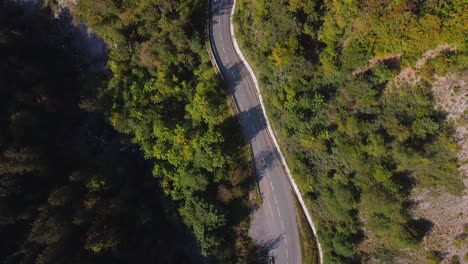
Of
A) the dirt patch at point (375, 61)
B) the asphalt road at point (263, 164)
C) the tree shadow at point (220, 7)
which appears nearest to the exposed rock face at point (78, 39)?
the tree shadow at point (220, 7)

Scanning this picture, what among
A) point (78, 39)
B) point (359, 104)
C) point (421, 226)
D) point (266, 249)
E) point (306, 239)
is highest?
point (78, 39)

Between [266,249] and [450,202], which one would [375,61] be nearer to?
[450,202]

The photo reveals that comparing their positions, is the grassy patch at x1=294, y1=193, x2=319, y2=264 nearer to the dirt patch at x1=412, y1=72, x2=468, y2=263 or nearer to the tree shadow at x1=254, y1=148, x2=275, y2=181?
the tree shadow at x1=254, y1=148, x2=275, y2=181

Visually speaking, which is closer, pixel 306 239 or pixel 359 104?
pixel 359 104

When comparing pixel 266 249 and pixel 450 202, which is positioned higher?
pixel 450 202

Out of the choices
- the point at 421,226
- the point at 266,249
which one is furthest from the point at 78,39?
the point at 421,226

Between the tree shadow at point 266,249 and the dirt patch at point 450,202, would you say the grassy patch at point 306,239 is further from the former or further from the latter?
the dirt patch at point 450,202

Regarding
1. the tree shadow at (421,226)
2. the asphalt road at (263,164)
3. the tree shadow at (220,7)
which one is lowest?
the tree shadow at (421,226)

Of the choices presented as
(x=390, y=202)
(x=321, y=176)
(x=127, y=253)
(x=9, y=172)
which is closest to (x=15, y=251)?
(x=9, y=172)

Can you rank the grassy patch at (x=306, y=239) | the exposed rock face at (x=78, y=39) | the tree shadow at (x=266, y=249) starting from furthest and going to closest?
the exposed rock face at (x=78, y=39) < the tree shadow at (x=266, y=249) < the grassy patch at (x=306, y=239)

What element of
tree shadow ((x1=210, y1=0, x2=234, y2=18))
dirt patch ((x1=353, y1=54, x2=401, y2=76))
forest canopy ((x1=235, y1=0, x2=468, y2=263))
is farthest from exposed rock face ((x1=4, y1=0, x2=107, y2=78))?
dirt patch ((x1=353, y1=54, x2=401, y2=76))
